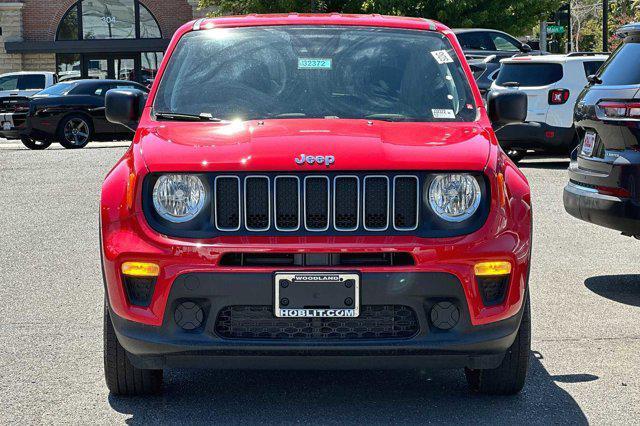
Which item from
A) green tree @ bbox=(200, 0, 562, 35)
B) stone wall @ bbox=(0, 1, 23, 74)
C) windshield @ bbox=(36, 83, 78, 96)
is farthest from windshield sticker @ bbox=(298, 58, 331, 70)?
stone wall @ bbox=(0, 1, 23, 74)

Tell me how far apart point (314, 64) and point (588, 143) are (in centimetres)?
324

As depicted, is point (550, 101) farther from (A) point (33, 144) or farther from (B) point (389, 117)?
(A) point (33, 144)

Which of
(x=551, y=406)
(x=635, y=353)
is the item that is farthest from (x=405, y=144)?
(x=635, y=353)

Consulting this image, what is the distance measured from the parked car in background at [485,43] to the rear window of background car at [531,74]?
9.02 metres

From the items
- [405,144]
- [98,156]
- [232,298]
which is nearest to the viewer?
[232,298]

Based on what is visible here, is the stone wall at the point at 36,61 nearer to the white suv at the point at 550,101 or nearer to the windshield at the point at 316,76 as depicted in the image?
the white suv at the point at 550,101

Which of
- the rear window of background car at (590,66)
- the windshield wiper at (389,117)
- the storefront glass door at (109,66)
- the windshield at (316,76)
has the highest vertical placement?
the windshield at (316,76)

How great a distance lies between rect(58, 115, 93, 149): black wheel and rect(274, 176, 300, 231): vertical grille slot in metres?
22.0

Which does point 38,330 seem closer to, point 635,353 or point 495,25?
point 635,353

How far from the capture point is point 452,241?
5.08 meters

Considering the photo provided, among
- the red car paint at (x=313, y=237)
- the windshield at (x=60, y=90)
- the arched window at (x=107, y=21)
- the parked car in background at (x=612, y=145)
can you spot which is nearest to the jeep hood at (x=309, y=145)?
the red car paint at (x=313, y=237)

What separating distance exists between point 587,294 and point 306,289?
404 centimetres

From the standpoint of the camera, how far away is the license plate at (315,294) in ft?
16.4

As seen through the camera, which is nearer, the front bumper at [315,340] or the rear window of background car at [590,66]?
the front bumper at [315,340]
